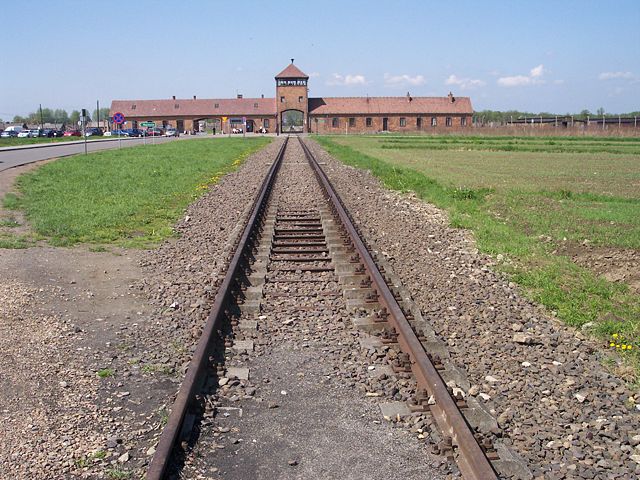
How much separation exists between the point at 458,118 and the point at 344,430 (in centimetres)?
12890

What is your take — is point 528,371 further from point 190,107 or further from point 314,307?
point 190,107

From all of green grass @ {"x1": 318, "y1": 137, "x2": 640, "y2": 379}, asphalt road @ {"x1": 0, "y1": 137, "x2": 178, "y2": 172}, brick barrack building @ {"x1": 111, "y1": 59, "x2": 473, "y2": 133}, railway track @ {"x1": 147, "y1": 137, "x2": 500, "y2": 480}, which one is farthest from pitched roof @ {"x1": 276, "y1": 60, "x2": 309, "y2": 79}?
railway track @ {"x1": 147, "y1": 137, "x2": 500, "y2": 480}

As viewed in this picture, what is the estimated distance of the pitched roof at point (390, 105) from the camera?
12631 centimetres

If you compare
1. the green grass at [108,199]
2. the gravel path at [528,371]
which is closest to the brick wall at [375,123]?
the green grass at [108,199]

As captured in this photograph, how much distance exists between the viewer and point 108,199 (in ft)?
56.1

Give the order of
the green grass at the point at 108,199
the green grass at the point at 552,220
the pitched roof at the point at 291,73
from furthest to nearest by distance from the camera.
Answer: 1. the pitched roof at the point at 291,73
2. the green grass at the point at 108,199
3. the green grass at the point at 552,220

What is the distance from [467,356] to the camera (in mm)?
6188

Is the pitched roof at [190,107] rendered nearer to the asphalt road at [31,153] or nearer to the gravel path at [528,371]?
the asphalt road at [31,153]

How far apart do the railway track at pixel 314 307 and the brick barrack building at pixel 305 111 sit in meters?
110

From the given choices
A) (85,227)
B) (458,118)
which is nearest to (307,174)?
(85,227)

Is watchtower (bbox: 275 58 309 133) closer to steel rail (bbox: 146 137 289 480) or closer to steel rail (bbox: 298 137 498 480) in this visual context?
steel rail (bbox: 146 137 289 480)

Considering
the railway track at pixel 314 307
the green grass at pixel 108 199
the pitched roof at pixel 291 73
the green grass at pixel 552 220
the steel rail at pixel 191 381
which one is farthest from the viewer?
the pitched roof at pixel 291 73

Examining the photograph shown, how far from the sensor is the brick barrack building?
4840 inches

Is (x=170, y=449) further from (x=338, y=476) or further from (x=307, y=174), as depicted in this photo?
(x=307, y=174)
